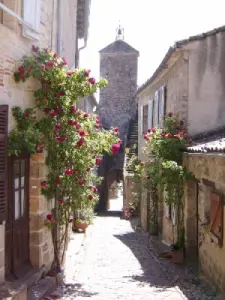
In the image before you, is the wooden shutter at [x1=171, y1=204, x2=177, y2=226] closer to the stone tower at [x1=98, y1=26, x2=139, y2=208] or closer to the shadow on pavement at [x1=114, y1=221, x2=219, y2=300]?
the shadow on pavement at [x1=114, y1=221, x2=219, y2=300]

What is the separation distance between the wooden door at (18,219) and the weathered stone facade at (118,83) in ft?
76.7

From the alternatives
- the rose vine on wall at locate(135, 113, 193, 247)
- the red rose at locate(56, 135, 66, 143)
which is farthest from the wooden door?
the rose vine on wall at locate(135, 113, 193, 247)

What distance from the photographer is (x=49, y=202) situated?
8.41 metres

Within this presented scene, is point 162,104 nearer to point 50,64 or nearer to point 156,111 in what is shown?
point 156,111

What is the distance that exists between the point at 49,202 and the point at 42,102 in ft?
6.13

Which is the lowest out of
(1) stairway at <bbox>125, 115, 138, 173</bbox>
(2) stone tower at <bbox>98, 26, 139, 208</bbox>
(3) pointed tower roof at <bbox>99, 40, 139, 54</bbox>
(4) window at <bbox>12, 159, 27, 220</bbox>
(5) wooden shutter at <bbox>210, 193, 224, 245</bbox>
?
(5) wooden shutter at <bbox>210, 193, 224, 245</bbox>

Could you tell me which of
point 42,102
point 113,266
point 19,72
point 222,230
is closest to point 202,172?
point 222,230

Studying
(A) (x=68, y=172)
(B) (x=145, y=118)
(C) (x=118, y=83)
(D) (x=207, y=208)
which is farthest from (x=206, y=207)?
(C) (x=118, y=83)

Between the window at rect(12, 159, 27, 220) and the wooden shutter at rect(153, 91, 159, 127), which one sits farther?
the wooden shutter at rect(153, 91, 159, 127)

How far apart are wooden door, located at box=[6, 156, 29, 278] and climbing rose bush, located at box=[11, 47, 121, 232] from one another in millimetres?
355

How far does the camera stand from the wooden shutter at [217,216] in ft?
27.0

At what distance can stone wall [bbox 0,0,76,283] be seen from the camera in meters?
6.46

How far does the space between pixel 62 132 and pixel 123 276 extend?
12.1ft

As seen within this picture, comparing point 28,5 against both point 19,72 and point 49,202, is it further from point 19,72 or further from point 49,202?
point 49,202
